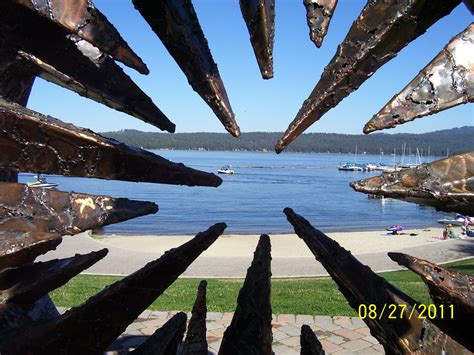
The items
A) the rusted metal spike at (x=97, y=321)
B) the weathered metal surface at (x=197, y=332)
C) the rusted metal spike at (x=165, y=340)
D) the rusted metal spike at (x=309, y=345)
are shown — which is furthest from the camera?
the weathered metal surface at (x=197, y=332)

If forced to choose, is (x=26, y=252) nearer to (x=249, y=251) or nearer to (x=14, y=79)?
(x=14, y=79)

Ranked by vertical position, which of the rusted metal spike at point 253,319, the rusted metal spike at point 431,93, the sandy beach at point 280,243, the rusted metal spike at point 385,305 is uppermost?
the rusted metal spike at point 431,93

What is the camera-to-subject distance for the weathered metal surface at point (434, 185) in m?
2.34

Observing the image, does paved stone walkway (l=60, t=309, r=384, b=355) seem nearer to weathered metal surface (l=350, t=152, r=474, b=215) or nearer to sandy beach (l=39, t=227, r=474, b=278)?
weathered metal surface (l=350, t=152, r=474, b=215)

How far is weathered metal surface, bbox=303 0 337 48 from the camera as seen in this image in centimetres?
237

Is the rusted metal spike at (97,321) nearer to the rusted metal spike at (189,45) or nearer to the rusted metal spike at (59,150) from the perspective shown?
the rusted metal spike at (59,150)

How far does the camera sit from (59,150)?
2.79m

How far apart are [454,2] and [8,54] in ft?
8.42

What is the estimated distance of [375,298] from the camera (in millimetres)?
2826

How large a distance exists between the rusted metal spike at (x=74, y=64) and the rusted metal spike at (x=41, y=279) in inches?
37.6

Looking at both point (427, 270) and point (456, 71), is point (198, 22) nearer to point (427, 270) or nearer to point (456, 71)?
point (456, 71)

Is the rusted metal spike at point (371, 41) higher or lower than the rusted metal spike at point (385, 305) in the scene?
higher

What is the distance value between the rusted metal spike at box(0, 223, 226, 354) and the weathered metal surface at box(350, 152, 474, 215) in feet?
4.54

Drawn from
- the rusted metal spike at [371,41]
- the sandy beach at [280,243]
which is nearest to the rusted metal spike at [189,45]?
the rusted metal spike at [371,41]
